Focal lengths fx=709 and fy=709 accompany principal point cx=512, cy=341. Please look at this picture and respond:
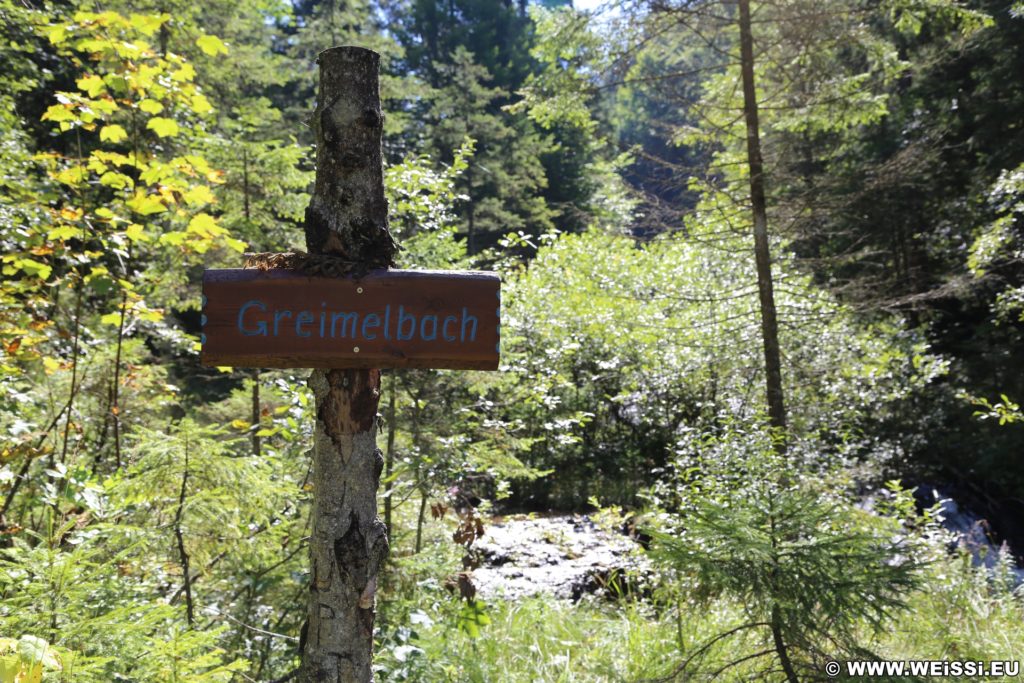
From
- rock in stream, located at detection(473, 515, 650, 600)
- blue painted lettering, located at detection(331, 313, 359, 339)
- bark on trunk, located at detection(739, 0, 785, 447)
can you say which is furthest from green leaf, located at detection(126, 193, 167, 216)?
bark on trunk, located at detection(739, 0, 785, 447)

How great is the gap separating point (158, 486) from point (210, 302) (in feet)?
4.25

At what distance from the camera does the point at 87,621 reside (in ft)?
6.54

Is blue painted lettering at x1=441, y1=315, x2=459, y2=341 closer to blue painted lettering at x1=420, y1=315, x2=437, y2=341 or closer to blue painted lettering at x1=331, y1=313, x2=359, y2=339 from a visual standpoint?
blue painted lettering at x1=420, y1=315, x2=437, y2=341

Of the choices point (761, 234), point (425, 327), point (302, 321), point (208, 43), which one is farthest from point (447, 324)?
point (761, 234)

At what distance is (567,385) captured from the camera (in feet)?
19.4

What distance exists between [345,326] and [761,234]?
169 inches

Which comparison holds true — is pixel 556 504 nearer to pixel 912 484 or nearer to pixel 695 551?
pixel 912 484

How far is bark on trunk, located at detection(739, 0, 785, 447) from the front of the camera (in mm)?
5254

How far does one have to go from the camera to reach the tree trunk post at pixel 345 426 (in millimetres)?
1827

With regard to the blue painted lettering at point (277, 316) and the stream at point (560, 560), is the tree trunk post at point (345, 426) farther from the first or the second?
the stream at point (560, 560)

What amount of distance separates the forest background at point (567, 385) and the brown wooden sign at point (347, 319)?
2.65 ft

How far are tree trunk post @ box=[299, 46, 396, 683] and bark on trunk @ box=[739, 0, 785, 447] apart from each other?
404 centimetres

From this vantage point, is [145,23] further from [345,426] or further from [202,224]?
[345,426]

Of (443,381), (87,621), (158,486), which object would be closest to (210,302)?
(87,621)
